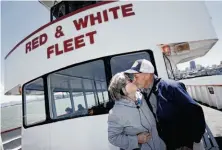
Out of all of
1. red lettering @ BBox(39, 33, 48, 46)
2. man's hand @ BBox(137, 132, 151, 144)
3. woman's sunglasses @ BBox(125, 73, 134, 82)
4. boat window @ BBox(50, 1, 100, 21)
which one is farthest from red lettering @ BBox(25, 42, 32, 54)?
man's hand @ BBox(137, 132, 151, 144)

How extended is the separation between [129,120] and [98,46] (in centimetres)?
168

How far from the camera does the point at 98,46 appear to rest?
3184 mm

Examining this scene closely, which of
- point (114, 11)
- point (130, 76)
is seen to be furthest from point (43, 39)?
point (130, 76)

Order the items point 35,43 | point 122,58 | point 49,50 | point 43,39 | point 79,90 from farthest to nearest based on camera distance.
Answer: point 79,90, point 35,43, point 43,39, point 49,50, point 122,58

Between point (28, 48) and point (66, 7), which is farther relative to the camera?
point (66, 7)

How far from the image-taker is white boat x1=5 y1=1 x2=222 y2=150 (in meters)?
Result: 2.97

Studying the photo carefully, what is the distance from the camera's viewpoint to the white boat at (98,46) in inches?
117

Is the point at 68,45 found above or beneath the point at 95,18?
beneath

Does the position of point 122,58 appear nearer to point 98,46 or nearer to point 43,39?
point 98,46

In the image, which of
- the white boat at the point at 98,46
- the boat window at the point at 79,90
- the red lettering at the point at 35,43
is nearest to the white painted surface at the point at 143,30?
the white boat at the point at 98,46

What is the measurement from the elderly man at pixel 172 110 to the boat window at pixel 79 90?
4.34 feet

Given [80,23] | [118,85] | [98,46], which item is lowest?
[118,85]

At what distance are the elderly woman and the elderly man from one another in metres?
0.09

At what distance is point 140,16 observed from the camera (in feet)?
10.2
